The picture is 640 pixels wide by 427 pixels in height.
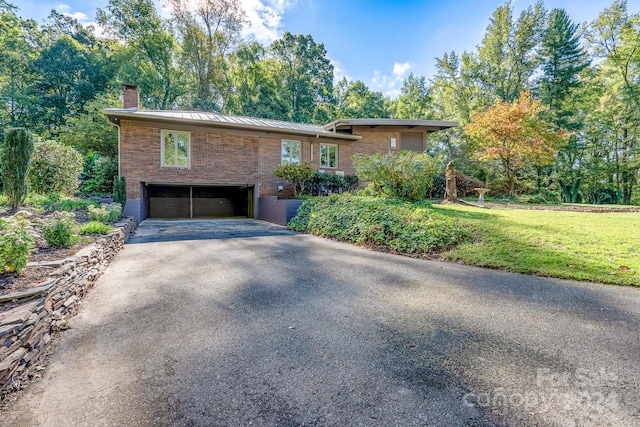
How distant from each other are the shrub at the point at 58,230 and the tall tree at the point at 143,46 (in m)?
23.7

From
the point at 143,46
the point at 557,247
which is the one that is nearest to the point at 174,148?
the point at 557,247

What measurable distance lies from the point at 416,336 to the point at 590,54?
96.5 feet

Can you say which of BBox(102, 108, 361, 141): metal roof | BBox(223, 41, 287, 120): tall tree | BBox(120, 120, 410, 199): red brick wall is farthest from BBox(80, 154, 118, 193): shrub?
BBox(223, 41, 287, 120): tall tree

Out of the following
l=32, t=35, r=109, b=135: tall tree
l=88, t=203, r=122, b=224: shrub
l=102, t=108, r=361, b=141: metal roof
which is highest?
l=32, t=35, r=109, b=135: tall tree

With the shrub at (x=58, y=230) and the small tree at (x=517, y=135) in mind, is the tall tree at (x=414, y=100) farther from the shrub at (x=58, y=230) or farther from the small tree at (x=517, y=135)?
the shrub at (x=58, y=230)

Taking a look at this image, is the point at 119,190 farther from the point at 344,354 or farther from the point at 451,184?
the point at 451,184

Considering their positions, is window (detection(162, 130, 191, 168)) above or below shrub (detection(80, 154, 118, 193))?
above

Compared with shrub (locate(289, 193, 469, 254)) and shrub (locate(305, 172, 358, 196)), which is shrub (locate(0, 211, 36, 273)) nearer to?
shrub (locate(289, 193, 469, 254))

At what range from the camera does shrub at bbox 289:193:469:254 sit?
610 cm

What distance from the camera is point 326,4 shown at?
1374 centimetres

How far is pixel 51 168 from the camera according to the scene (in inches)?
331

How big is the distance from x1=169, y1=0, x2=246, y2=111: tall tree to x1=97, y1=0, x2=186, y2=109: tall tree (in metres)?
1.62

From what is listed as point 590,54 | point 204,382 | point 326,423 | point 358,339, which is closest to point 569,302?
point 358,339

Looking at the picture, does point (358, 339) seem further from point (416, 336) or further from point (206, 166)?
point (206, 166)
